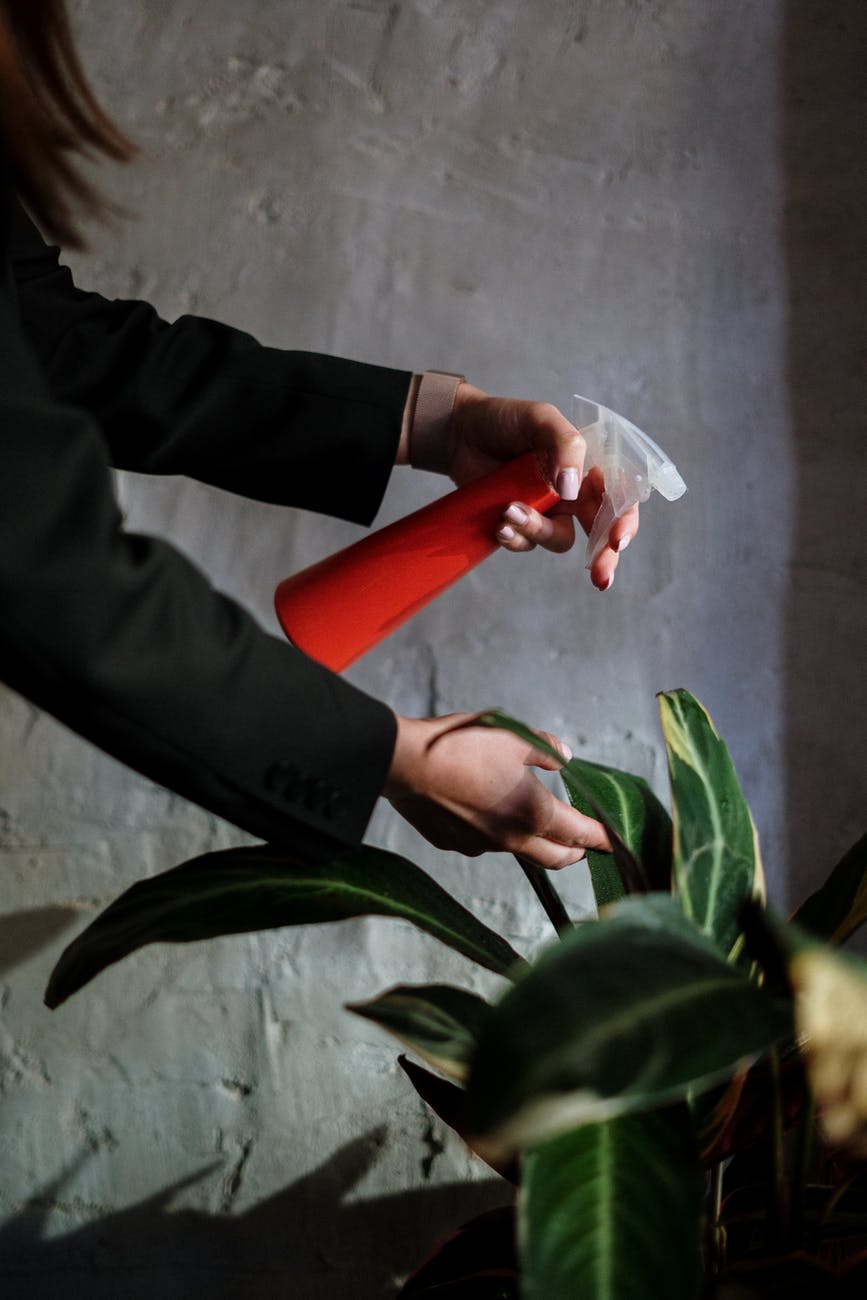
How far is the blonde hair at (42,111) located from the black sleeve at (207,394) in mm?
78

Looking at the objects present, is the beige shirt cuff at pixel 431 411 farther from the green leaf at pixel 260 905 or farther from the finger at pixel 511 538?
the green leaf at pixel 260 905

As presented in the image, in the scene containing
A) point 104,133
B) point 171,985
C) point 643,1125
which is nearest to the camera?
point 643,1125

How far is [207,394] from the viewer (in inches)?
27.8

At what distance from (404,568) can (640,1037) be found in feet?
1.30

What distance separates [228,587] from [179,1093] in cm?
44

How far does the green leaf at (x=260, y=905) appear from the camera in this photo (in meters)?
0.50

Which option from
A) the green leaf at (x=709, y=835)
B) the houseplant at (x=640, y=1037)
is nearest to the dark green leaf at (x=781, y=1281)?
the houseplant at (x=640, y=1037)

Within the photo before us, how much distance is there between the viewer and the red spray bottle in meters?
0.65

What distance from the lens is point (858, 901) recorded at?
19.9 inches

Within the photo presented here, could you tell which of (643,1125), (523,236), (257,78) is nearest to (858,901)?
(643,1125)

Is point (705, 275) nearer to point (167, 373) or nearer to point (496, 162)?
point (496, 162)

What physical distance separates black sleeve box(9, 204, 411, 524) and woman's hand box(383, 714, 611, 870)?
0.26 m

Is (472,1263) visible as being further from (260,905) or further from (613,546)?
(613,546)

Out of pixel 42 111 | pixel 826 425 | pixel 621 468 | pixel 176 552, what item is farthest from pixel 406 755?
pixel 826 425
